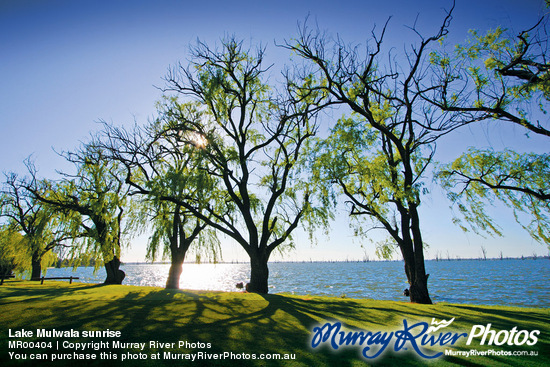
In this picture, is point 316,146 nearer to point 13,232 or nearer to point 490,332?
point 490,332

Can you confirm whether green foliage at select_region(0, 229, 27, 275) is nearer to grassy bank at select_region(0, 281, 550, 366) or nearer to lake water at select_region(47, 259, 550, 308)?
lake water at select_region(47, 259, 550, 308)

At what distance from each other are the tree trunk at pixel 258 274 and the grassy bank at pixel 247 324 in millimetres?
3543

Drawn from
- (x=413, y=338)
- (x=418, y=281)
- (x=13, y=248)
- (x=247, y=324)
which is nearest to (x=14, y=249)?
(x=13, y=248)

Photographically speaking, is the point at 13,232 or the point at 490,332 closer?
the point at 490,332

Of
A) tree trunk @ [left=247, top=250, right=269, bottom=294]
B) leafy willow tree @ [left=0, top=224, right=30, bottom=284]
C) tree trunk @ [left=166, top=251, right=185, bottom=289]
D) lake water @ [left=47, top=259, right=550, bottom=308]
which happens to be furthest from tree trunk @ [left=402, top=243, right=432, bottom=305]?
leafy willow tree @ [left=0, top=224, right=30, bottom=284]

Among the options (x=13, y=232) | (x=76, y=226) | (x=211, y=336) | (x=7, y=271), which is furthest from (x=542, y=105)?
(x=7, y=271)

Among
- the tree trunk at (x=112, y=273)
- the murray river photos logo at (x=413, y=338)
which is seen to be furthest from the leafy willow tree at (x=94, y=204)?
the murray river photos logo at (x=413, y=338)

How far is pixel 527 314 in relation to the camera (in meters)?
9.26

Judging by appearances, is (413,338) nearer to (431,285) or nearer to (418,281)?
(418,281)

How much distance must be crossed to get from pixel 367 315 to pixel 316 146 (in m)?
9.53

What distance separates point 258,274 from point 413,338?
9.48 metres

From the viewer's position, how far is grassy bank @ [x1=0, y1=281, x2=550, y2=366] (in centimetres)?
494

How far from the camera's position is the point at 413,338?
5.98 m

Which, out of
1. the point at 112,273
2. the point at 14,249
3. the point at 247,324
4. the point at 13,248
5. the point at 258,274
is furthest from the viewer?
the point at 13,248
